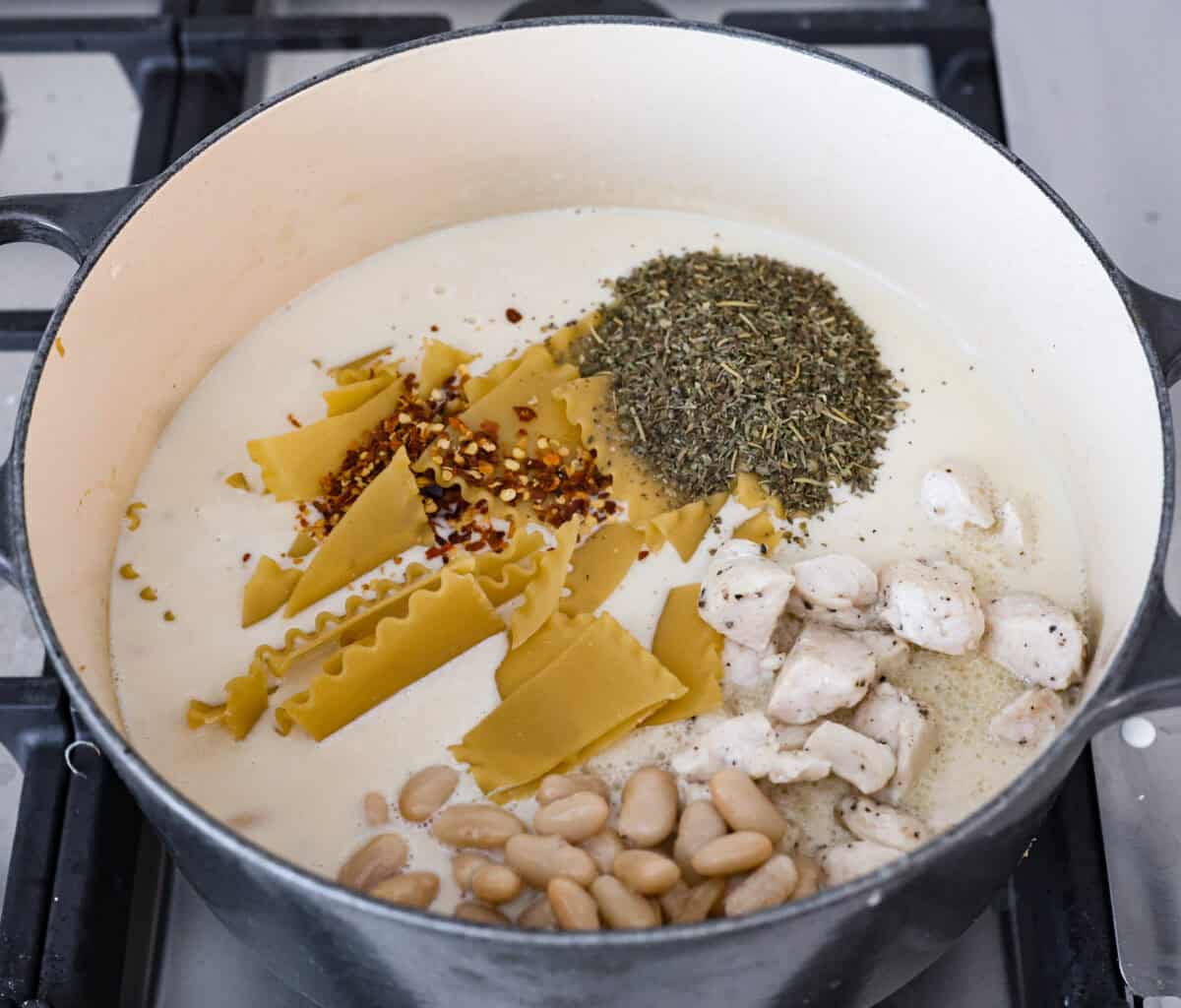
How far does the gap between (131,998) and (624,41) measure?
40.3 inches

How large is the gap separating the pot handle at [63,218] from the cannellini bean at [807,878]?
0.71 m

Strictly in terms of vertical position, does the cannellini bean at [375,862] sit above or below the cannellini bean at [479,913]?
above

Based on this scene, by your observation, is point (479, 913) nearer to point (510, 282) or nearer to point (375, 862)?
point (375, 862)

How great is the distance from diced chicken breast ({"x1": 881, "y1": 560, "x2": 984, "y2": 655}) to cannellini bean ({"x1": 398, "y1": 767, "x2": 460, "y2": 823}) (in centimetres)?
42

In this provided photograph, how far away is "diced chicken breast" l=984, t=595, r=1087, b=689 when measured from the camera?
1.20 metres

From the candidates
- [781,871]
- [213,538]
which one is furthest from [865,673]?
[213,538]

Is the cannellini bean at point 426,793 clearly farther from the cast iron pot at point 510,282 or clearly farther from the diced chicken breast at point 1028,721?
the diced chicken breast at point 1028,721

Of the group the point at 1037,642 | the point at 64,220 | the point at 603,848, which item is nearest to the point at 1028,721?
the point at 1037,642

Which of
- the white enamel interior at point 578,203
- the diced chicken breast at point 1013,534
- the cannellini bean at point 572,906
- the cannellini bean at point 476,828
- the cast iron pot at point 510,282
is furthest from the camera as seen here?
the diced chicken breast at point 1013,534

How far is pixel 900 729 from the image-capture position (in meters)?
1.18

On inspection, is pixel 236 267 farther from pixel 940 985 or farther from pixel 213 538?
pixel 940 985

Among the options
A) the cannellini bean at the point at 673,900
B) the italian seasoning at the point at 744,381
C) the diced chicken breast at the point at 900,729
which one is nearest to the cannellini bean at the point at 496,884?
the cannellini bean at the point at 673,900

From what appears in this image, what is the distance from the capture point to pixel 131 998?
1.19 metres

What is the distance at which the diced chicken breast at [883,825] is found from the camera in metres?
1.11
